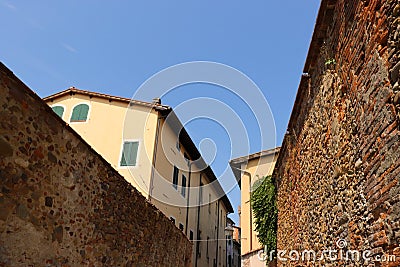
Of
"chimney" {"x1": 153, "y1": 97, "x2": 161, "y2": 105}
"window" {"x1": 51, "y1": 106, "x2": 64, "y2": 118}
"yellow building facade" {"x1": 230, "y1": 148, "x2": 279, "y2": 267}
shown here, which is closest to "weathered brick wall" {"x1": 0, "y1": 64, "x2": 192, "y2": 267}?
"yellow building facade" {"x1": 230, "y1": 148, "x2": 279, "y2": 267}

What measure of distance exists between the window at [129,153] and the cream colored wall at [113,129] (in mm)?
164

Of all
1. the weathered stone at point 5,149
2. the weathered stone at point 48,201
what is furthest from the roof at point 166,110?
the weathered stone at point 5,149

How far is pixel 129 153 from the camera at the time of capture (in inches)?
586

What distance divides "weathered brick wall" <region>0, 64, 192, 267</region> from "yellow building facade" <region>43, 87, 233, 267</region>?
7.66 m

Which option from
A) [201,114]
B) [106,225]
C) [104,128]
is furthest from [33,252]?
[104,128]

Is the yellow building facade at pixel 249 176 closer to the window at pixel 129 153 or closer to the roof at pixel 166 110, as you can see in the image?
the roof at pixel 166 110

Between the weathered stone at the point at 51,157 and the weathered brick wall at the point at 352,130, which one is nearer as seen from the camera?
the weathered brick wall at the point at 352,130

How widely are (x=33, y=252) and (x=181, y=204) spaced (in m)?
13.8

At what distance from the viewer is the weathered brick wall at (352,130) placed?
119 inches

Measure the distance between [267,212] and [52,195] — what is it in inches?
315

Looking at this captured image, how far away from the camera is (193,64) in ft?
39.5

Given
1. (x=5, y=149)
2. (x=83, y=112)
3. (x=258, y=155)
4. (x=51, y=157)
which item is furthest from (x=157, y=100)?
(x=5, y=149)

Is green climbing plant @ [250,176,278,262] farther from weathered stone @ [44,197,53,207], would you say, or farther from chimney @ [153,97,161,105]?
weathered stone @ [44,197,53,207]

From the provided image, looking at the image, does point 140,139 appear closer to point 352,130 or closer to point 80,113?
point 80,113
